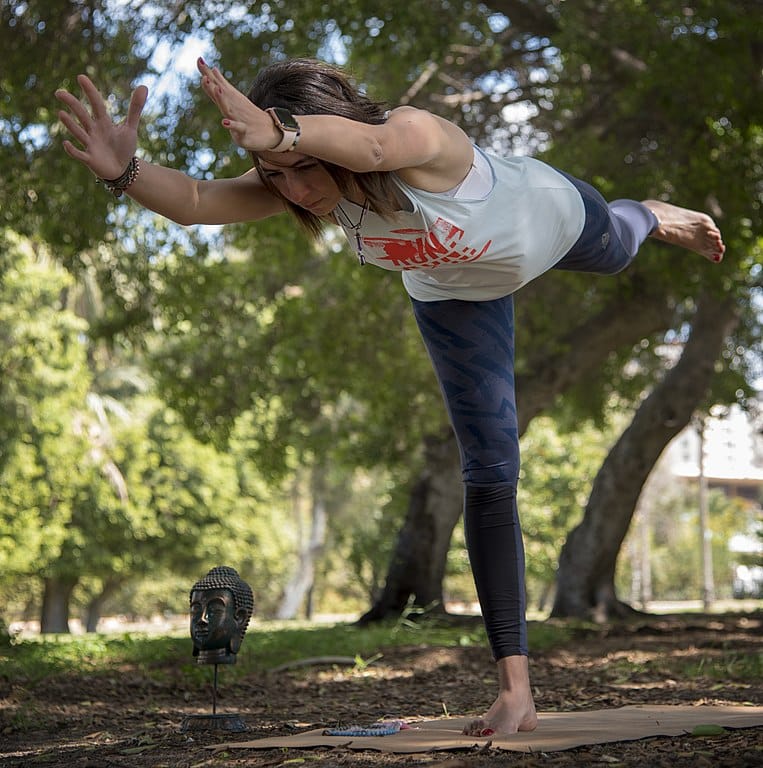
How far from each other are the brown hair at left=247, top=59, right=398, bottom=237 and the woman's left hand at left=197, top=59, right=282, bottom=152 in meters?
0.27

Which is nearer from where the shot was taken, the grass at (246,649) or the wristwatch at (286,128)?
the wristwatch at (286,128)

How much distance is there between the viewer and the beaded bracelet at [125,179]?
117 inches

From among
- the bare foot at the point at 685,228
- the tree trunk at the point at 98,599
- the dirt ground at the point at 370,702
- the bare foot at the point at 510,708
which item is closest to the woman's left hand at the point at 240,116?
the dirt ground at the point at 370,702

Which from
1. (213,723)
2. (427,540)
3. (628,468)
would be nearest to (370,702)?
(213,723)

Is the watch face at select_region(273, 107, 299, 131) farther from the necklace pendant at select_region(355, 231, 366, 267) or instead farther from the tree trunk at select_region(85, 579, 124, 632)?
the tree trunk at select_region(85, 579, 124, 632)

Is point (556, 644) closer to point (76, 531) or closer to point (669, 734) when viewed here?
point (669, 734)

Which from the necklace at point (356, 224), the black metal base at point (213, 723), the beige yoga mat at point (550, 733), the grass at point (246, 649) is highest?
the necklace at point (356, 224)

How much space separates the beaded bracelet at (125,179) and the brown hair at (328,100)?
1.25 feet

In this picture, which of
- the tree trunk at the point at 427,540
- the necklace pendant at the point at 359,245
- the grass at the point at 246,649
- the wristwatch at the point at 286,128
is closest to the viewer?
the wristwatch at the point at 286,128

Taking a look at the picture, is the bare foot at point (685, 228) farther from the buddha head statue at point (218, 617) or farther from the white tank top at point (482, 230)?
the buddha head statue at point (218, 617)

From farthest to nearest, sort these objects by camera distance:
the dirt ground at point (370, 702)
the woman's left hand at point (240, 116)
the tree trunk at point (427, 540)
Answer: the tree trunk at point (427, 540), the dirt ground at point (370, 702), the woman's left hand at point (240, 116)

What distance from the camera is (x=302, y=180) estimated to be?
2.80 metres

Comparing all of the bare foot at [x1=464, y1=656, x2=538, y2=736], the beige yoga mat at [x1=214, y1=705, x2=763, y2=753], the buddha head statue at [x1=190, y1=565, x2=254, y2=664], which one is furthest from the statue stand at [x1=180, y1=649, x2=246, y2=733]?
the bare foot at [x1=464, y1=656, x2=538, y2=736]

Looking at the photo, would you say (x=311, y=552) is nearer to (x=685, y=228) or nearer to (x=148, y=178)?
(x=685, y=228)
